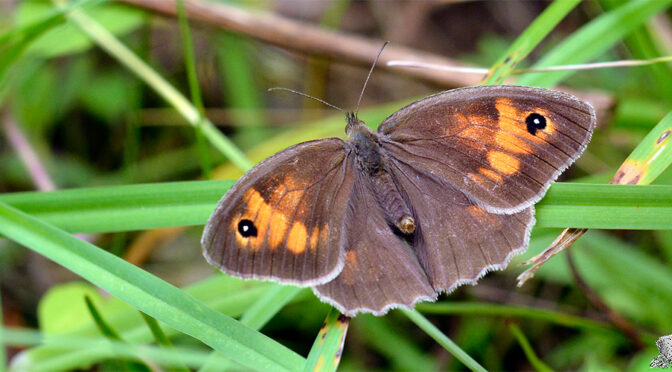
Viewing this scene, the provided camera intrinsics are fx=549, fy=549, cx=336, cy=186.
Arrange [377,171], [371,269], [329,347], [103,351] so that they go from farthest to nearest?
[377,171], [103,351], [371,269], [329,347]

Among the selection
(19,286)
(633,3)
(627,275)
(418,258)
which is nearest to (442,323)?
(627,275)

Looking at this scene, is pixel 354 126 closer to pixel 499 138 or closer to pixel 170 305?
pixel 499 138

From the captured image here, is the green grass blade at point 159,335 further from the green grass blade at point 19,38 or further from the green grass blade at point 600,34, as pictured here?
the green grass blade at point 600,34

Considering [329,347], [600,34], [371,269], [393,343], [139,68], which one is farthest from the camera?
[393,343]

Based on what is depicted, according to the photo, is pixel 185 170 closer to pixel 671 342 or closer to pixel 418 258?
pixel 418 258

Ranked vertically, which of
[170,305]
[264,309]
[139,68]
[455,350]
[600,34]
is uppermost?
[139,68]

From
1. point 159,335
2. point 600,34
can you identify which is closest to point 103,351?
point 159,335

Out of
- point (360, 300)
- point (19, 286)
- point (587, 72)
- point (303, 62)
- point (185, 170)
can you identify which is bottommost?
point (360, 300)
